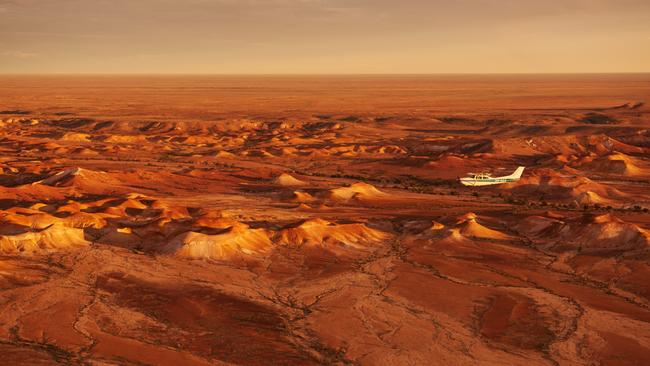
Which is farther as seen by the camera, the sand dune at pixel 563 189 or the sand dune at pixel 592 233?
the sand dune at pixel 563 189

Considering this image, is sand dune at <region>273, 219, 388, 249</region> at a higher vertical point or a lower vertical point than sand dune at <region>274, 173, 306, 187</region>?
higher

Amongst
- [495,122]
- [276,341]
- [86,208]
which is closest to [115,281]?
[276,341]

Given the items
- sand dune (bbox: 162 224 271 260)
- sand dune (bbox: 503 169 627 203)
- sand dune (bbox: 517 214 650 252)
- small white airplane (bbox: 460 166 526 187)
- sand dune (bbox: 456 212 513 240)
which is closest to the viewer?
sand dune (bbox: 162 224 271 260)

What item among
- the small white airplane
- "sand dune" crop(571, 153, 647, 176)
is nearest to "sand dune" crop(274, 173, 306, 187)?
the small white airplane

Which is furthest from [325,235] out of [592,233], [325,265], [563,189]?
[563,189]

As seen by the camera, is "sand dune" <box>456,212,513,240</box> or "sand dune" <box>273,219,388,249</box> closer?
"sand dune" <box>273,219,388,249</box>

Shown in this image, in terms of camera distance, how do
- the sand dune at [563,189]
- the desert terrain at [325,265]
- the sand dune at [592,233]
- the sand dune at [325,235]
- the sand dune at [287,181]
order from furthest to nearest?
the sand dune at [287,181] < the sand dune at [563,189] < the sand dune at [325,235] < the sand dune at [592,233] < the desert terrain at [325,265]

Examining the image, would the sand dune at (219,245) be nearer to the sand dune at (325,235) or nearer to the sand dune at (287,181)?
the sand dune at (325,235)

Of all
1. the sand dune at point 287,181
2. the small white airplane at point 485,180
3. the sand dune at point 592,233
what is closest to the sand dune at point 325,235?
the sand dune at point 592,233

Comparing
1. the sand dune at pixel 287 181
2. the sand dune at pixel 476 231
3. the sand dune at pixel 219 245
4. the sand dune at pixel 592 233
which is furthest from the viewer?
the sand dune at pixel 287 181

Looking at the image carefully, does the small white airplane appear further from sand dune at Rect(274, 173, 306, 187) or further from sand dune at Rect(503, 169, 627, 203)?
sand dune at Rect(274, 173, 306, 187)

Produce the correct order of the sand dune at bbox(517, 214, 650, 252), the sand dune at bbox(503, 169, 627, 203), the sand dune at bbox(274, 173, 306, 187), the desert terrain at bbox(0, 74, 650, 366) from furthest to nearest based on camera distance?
the sand dune at bbox(274, 173, 306, 187)
the sand dune at bbox(503, 169, 627, 203)
the sand dune at bbox(517, 214, 650, 252)
the desert terrain at bbox(0, 74, 650, 366)
